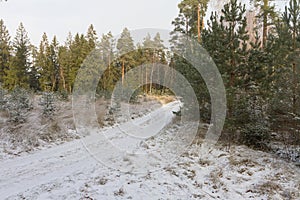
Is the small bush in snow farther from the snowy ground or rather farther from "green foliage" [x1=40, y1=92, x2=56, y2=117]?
the snowy ground

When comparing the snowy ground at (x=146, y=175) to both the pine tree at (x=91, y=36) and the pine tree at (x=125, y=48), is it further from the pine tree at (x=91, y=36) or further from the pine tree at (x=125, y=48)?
the pine tree at (x=91, y=36)

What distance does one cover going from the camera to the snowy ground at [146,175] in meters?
Answer: 4.36

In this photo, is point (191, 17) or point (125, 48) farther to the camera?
point (125, 48)

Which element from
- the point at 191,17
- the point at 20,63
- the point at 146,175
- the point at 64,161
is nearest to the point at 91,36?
the point at 20,63

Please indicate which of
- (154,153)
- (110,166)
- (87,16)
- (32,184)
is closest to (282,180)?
(154,153)

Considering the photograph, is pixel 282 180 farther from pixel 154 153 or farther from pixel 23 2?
pixel 23 2

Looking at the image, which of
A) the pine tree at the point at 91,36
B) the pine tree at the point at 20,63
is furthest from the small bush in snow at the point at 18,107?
A: the pine tree at the point at 91,36

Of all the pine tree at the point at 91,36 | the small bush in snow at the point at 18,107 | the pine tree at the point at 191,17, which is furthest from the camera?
the pine tree at the point at 91,36

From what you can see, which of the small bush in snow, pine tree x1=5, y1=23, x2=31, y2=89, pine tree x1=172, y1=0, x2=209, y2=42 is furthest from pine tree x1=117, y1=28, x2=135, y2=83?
the small bush in snow

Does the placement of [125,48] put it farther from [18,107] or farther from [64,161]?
[64,161]

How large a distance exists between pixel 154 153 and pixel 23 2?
11072 millimetres

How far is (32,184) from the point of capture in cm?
450

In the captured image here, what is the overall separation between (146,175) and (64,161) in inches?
98.2

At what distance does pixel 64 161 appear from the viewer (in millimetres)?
6035
